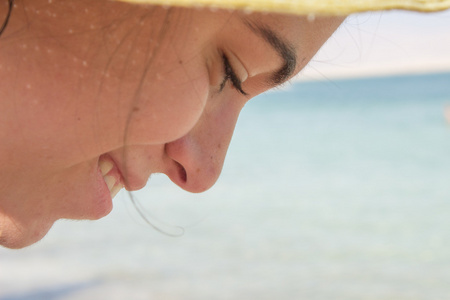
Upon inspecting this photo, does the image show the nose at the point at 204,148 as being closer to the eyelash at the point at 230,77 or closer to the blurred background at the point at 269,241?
the eyelash at the point at 230,77

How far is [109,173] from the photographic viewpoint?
1.11 m

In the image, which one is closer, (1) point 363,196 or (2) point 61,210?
(2) point 61,210

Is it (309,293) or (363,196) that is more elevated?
(309,293)

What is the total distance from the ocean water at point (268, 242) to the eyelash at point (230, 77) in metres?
1.83

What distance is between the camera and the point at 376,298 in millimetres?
4449

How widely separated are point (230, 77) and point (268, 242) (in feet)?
15.1

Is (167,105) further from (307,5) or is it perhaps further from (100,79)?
(307,5)

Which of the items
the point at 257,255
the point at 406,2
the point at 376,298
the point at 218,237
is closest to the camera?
the point at 406,2

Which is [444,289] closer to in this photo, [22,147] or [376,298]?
[376,298]

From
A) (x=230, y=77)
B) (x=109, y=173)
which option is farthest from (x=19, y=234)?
(x=230, y=77)

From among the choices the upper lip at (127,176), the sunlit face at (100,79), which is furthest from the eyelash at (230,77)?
the upper lip at (127,176)

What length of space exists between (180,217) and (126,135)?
5286 millimetres

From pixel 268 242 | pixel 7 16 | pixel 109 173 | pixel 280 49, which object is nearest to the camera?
pixel 7 16

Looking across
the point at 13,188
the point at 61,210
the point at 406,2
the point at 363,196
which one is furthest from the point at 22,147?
the point at 363,196
